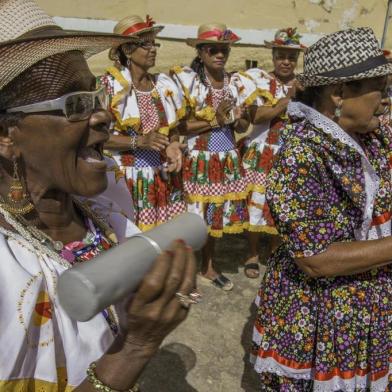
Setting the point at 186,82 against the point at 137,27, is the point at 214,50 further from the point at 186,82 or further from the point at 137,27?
the point at 137,27

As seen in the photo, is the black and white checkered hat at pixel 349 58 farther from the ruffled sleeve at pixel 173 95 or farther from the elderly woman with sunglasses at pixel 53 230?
the ruffled sleeve at pixel 173 95

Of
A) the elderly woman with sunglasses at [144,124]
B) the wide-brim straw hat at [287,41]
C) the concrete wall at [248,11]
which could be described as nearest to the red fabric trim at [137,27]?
the elderly woman with sunglasses at [144,124]

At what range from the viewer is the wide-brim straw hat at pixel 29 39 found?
1230 mm

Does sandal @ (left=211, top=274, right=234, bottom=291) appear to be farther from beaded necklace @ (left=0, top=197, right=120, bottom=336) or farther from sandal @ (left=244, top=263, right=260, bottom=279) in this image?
beaded necklace @ (left=0, top=197, right=120, bottom=336)

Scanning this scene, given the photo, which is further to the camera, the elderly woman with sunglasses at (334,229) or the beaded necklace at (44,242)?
the elderly woman with sunglasses at (334,229)

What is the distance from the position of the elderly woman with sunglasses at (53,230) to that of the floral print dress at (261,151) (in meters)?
3.26

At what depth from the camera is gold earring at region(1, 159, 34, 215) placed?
1.49m

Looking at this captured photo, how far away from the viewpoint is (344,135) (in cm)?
200

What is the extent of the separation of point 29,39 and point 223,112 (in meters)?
3.17

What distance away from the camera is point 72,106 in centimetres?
145

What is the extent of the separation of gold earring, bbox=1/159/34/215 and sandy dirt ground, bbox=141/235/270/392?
2128 mm

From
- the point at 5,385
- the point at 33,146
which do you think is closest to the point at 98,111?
the point at 33,146

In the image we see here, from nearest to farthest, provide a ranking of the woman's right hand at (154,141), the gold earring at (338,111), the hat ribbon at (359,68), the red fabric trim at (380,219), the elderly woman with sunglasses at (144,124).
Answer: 1. the hat ribbon at (359,68)
2. the gold earring at (338,111)
3. the red fabric trim at (380,219)
4. the woman's right hand at (154,141)
5. the elderly woman with sunglasses at (144,124)

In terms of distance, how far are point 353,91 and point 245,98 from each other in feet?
8.68
